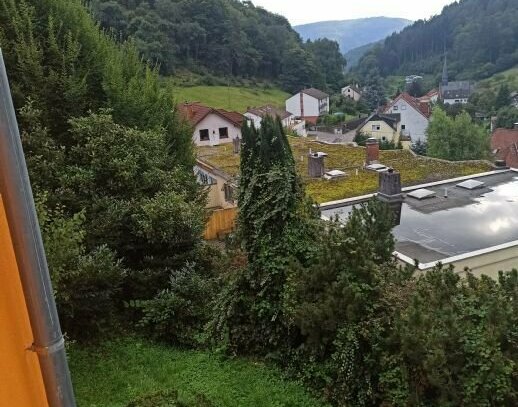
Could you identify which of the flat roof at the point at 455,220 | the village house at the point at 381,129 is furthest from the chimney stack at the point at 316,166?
the village house at the point at 381,129

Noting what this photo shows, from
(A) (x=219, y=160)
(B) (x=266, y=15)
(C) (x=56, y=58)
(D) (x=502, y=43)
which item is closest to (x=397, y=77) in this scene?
(D) (x=502, y=43)

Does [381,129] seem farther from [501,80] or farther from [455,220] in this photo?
[501,80]

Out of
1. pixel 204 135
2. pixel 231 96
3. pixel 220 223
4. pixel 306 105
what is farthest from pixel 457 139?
pixel 231 96

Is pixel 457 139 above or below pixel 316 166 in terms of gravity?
below

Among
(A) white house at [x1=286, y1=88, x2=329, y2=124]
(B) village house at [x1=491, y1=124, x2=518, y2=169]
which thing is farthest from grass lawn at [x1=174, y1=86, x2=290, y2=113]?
(B) village house at [x1=491, y1=124, x2=518, y2=169]

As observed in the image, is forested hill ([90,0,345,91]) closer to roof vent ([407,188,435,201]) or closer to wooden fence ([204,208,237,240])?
wooden fence ([204,208,237,240])
